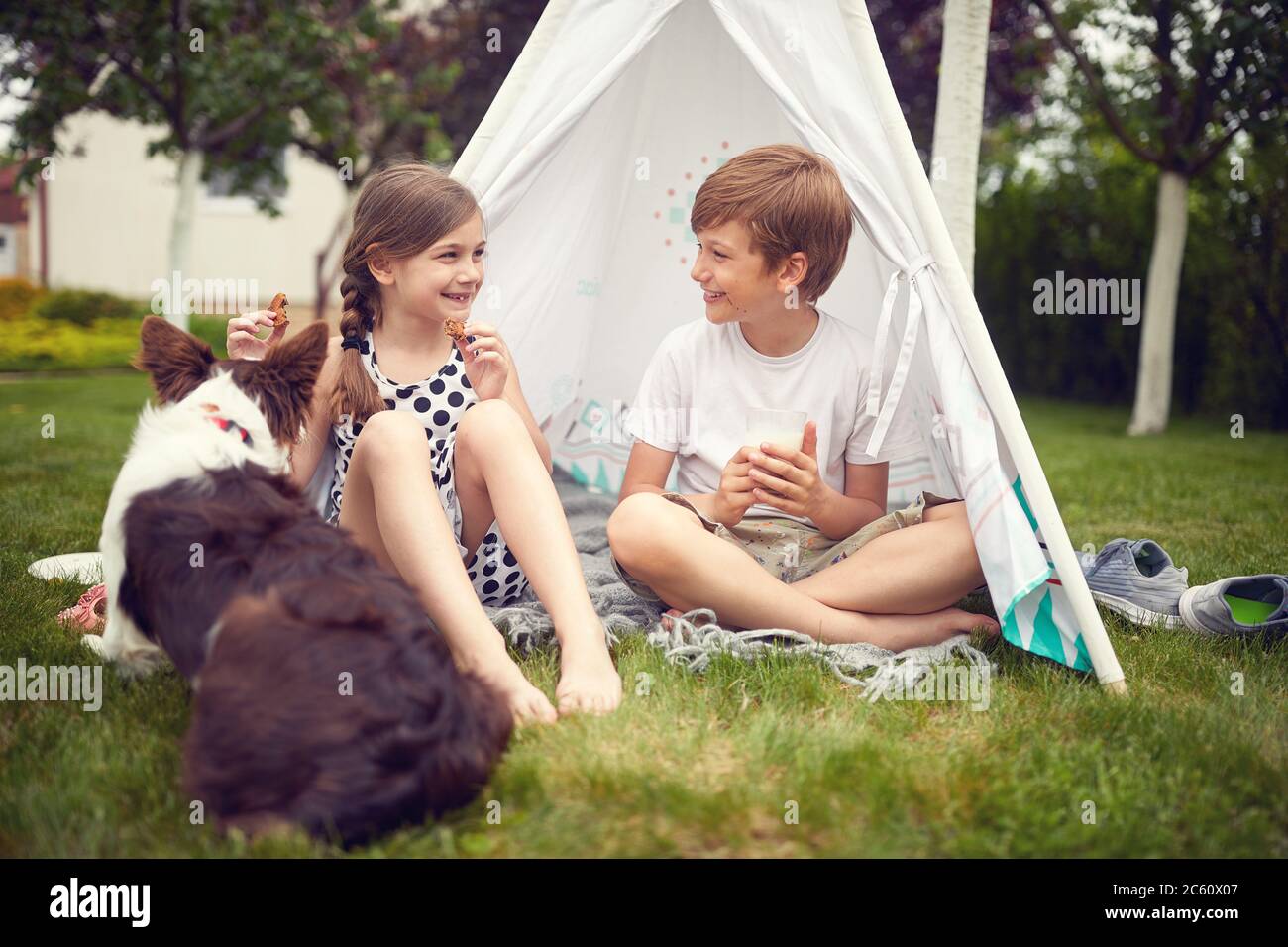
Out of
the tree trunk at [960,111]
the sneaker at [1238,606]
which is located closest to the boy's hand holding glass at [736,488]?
the sneaker at [1238,606]

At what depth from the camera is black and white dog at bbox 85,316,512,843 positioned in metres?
1.53

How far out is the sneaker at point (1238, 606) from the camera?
2599mm

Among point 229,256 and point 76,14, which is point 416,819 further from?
point 229,256

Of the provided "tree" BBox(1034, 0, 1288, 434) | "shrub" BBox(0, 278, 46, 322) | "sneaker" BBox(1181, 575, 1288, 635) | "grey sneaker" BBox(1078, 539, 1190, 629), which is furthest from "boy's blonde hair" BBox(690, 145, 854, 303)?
"shrub" BBox(0, 278, 46, 322)

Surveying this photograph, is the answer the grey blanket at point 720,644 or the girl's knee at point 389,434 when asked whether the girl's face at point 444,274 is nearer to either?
the girl's knee at point 389,434

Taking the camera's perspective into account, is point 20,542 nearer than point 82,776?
No

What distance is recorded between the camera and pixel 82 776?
1787 mm

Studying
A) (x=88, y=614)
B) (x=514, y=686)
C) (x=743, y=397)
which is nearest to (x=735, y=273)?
(x=743, y=397)

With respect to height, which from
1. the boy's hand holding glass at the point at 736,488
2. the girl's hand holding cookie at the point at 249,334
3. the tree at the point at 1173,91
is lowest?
the boy's hand holding glass at the point at 736,488

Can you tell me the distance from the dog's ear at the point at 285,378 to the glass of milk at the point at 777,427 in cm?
97

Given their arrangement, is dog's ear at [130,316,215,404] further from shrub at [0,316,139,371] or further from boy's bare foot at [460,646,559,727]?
shrub at [0,316,139,371]

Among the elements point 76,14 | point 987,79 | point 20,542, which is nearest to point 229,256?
point 76,14

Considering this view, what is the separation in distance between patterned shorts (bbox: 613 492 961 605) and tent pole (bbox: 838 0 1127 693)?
39cm
